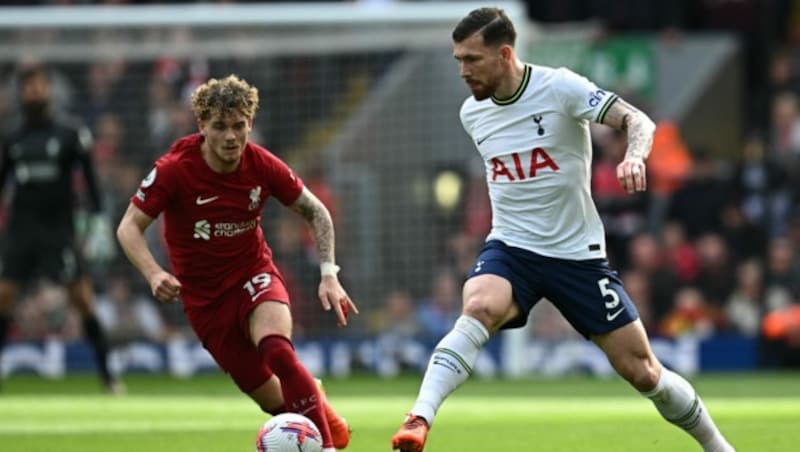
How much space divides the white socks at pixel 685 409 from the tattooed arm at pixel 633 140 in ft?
3.65

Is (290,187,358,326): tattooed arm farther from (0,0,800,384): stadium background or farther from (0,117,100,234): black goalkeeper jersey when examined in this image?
Answer: (0,0,800,384): stadium background

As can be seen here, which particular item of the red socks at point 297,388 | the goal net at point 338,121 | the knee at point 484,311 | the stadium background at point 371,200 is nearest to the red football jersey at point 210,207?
the red socks at point 297,388

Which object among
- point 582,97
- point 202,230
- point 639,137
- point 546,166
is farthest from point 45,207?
point 639,137

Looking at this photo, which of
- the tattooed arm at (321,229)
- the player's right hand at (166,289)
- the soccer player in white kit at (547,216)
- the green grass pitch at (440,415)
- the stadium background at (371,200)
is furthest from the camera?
the stadium background at (371,200)

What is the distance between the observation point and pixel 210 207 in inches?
330

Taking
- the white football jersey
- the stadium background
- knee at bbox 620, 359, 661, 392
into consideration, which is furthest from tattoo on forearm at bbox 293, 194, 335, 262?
the stadium background

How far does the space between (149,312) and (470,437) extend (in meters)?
8.54

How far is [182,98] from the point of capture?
706 inches

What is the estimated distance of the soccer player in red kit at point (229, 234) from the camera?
8.15 meters

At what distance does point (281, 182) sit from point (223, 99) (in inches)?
25.0

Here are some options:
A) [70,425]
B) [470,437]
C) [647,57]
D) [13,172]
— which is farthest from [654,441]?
[647,57]

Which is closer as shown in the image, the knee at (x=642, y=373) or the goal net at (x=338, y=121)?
the knee at (x=642, y=373)

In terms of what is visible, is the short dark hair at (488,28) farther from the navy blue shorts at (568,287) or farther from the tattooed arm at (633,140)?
the navy blue shorts at (568,287)

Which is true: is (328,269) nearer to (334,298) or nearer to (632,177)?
(334,298)
